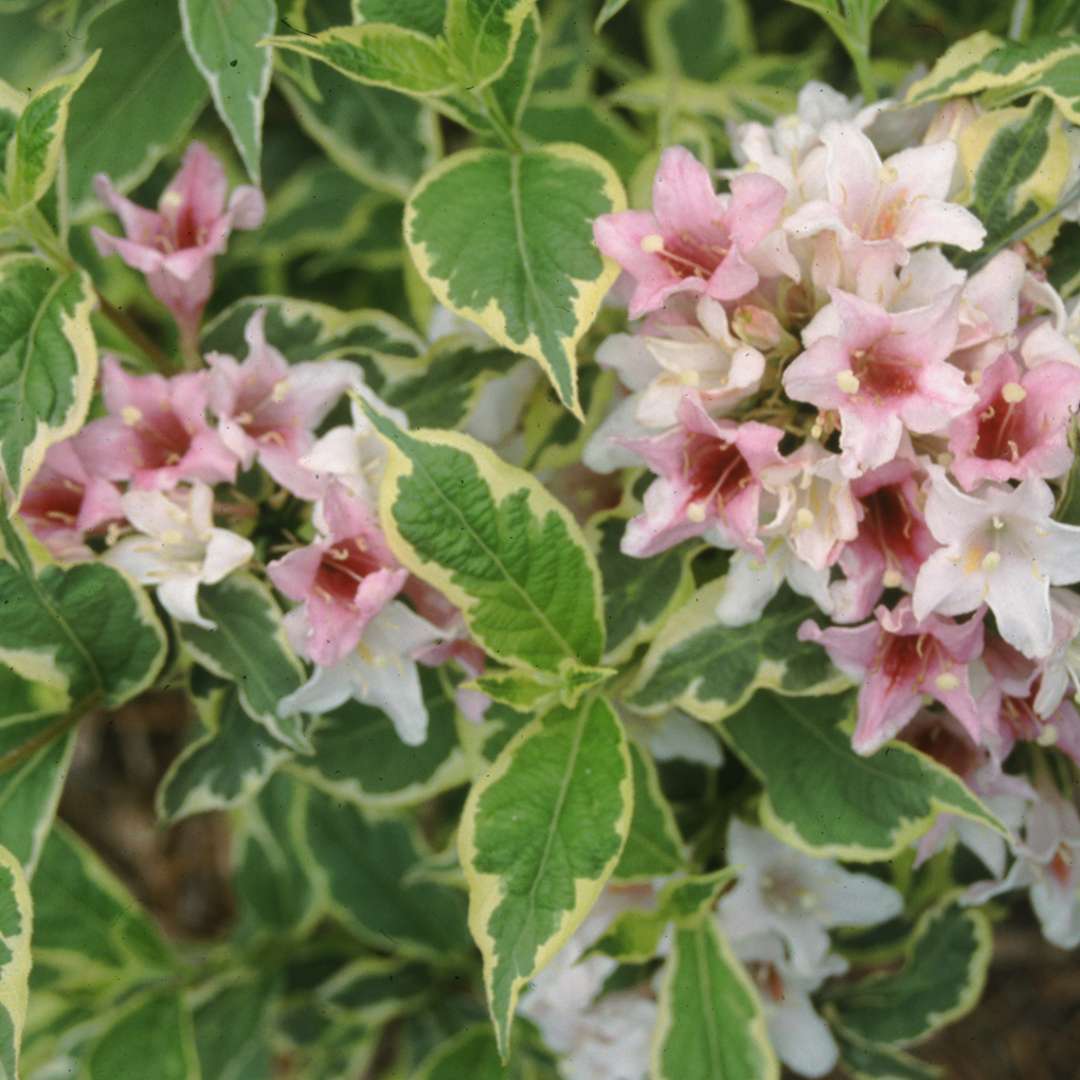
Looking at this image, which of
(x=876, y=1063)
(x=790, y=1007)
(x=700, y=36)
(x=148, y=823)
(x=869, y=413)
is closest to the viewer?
(x=869, y=413)

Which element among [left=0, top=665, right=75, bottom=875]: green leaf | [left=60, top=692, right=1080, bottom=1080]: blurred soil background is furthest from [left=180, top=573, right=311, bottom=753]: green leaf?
[left=60, top=692, right=1080, bottom=1080]: blurred soil background

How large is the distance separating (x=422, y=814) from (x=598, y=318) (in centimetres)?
97

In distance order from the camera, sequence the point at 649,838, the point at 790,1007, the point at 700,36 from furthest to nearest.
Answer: the point at 700,36 → the point at 790,1007 → the point at 649,838

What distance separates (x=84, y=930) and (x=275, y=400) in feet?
2.35

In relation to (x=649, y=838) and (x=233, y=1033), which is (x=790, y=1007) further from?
(x=233, y=1033)

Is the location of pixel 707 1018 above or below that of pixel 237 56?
below

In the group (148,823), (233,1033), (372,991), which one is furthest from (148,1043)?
(148,823)

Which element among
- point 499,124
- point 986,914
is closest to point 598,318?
point 499,124

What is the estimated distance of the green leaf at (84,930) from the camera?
1456 millimetres

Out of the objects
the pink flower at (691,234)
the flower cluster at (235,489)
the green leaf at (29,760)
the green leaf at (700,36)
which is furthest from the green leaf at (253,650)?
the green leaf at (700,36)

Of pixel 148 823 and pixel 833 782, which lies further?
pixel 148 823

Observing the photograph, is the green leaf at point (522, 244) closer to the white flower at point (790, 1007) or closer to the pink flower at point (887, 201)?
the pink flower at point (887, 201)

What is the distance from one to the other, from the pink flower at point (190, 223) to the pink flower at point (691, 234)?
0.33 meters

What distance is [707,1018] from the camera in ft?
3.69
